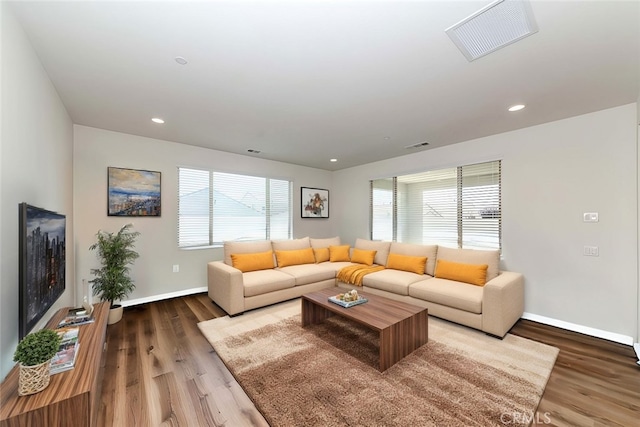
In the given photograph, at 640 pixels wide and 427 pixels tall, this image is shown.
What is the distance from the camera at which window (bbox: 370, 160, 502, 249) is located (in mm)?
3756

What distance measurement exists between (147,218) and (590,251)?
19.4 ft

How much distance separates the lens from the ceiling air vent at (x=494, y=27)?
146 centimetres

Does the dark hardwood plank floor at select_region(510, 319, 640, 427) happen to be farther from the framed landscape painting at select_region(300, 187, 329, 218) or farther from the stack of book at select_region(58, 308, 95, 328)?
the framed landscape painting at select_region(300, 187, 329, 218)

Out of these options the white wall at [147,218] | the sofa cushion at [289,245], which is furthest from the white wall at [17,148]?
the sofa cushion at [289,245]

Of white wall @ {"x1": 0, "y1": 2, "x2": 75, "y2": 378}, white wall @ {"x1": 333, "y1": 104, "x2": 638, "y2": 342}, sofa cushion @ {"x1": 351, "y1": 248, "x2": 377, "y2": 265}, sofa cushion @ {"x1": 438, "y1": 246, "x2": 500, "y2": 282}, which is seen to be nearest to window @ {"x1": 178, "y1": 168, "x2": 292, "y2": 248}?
sofa cushion @ {"x1": 351, "y1": 248, "x2": 377, "y2": 265}

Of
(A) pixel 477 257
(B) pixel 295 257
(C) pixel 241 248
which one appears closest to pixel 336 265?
(B) pixel 295 257

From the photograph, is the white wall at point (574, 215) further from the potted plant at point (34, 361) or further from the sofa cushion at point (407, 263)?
the potted plant at point (34, 361)

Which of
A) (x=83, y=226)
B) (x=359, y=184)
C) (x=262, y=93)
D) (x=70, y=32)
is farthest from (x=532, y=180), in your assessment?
(x=83, y=226)

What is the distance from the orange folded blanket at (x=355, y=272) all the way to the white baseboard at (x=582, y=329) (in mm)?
2089

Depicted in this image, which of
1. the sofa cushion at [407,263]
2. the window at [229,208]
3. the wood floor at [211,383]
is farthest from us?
the window at [229,208]

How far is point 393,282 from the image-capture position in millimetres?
3596

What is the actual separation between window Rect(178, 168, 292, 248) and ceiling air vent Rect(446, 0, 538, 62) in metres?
4.09

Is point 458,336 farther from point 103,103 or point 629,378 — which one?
point 103,103

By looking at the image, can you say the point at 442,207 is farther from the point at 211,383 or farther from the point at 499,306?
the point at 211,383
